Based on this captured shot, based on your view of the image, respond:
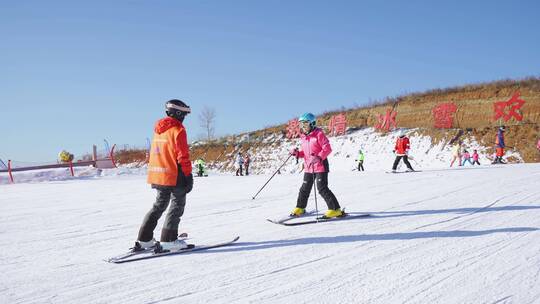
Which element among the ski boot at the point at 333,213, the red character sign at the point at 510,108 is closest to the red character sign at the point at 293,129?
the red character sign at the point at 510,108

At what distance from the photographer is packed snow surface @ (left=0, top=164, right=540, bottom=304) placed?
3.17 meters

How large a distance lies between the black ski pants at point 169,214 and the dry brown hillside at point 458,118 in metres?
30.9

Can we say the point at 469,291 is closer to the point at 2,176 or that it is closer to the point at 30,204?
the point at 30,204

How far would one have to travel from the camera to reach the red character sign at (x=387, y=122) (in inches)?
1489

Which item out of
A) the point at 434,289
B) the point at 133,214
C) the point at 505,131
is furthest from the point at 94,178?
the point at 505,131

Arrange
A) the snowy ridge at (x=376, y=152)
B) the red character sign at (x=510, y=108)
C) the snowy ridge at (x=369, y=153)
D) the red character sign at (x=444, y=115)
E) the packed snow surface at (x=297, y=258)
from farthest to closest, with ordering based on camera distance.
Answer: the red character sign at (x=444, y=115) < the red character sign at (x=510, y=108) < the snowy ridge at (x=376, y=152) < the snowy ridge at (x=369, y=153) < the packed snow surface at (x=297, y=258)

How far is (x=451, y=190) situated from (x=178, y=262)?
769cm

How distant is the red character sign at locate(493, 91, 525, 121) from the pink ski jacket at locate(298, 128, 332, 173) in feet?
106

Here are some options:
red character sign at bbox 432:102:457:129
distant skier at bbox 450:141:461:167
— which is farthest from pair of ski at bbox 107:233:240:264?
red character sign at bbox 432:102:457:129

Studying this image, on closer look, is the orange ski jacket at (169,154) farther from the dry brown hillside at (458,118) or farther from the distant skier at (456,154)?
the dry brown hillside at (458,118)

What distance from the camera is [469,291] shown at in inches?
122

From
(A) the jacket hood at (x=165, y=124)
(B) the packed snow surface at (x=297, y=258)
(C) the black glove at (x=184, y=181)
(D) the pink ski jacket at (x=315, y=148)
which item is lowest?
(B) the packed snow surface at (x=297, y=258)

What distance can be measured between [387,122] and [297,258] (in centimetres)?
3590

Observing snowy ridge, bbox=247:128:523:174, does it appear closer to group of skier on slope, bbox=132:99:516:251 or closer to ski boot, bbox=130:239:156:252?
group of skier on slope, bbox=132:99:516:251
